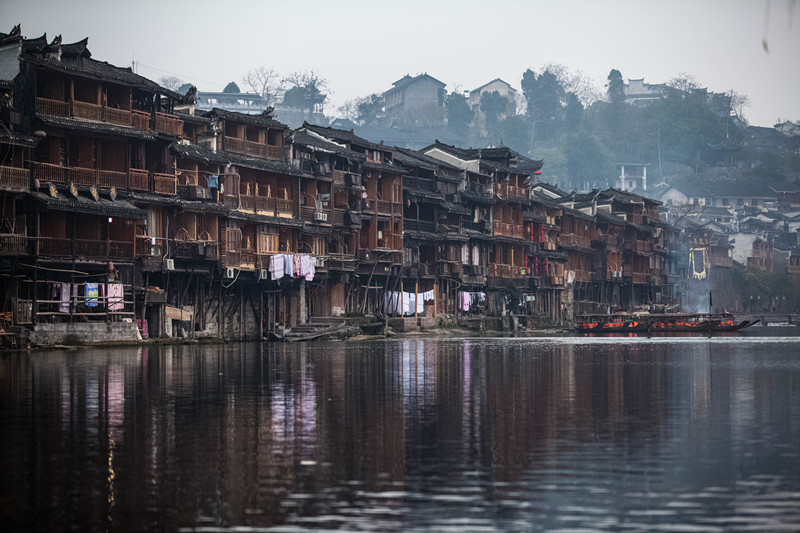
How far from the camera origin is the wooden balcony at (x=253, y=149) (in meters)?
65.6

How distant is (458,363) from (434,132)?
147m

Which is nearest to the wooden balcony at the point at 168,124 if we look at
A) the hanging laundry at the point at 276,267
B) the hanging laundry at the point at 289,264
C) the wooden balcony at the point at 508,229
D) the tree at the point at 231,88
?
the hanging laundry at the point at 276,267

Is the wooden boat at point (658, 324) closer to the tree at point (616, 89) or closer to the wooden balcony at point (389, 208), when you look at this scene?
the wooden balcony at point (389, 208)

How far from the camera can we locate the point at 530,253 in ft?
329

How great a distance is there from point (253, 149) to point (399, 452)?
5171 cm

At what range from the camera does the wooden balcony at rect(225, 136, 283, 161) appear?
65.6 m

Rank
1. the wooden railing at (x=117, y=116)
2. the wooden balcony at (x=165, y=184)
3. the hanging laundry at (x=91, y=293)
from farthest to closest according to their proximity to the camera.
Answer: the wooden balcony at (x=165, y=184) → the wooden railing at (x=117, y=116) → the hanging laundry at (x=91, y=293)

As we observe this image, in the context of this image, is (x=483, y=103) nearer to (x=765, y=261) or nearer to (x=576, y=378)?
(x=765, y=261)

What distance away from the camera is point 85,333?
5066 cm

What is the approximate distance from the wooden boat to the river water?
51.0 meters

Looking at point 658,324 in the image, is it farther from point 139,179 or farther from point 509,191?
point 139,179

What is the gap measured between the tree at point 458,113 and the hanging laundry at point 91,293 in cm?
13788

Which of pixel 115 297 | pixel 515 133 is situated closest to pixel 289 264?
pixel 115 297

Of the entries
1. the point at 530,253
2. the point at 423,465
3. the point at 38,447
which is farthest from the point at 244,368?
the point at 530,253
